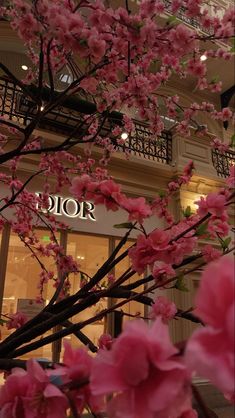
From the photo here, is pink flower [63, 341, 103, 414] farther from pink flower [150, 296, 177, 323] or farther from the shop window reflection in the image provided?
the shop window reflection

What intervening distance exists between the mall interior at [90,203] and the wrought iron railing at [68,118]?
19 millimetres

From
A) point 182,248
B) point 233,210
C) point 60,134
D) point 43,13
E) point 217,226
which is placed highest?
point 60,134

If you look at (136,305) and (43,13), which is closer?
(43,13)

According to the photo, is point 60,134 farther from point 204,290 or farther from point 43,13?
point 204,290

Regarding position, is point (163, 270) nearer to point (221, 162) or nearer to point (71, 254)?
point (71, 254)

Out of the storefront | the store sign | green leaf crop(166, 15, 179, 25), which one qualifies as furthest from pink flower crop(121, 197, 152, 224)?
the store sign

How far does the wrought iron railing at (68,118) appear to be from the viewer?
622 cm

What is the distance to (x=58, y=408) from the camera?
2.06 feet

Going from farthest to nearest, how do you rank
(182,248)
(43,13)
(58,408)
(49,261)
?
(49,261) → (43,13) → (182,248) → (58,408)

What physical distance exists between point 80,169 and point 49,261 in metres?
2.10

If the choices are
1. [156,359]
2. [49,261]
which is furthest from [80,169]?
[156,359]

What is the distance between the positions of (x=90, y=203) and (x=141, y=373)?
19.9 ft

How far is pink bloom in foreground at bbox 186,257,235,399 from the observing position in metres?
0.39

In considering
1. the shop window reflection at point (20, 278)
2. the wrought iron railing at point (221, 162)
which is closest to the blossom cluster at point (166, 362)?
the shop window reflection at point (20, 278)
